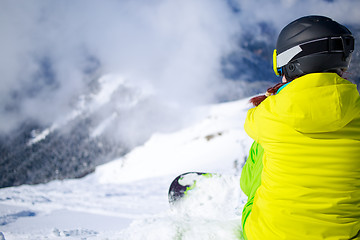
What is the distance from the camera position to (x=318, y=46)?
54.7 inches

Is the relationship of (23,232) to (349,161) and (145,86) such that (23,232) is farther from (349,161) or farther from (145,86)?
(145,86)

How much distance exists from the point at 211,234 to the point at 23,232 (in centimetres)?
280

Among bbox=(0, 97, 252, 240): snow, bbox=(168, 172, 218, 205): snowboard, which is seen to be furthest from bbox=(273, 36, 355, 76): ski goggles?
bbox=(168, 172, 218, 205): snowboard

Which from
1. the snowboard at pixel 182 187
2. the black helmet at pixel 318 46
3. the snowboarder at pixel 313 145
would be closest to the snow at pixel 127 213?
the snowboard at pixel 182 187

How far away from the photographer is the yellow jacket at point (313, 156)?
43.7 inches

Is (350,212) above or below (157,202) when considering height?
above

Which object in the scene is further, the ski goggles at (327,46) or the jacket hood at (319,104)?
the ski goggles at (327,46)

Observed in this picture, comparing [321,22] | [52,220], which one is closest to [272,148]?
[321,22]

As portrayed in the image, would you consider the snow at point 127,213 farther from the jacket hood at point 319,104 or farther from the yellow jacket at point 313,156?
the jacket hood at point 319,104

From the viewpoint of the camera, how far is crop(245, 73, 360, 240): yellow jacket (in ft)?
3.64

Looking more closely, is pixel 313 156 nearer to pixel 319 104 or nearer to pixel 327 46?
pixel 319 104

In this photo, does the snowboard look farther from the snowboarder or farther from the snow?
the snowboarder

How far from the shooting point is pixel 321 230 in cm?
126

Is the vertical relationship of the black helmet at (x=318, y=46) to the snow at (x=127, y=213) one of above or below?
above
